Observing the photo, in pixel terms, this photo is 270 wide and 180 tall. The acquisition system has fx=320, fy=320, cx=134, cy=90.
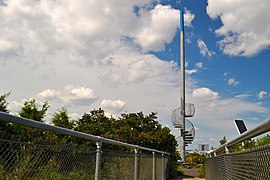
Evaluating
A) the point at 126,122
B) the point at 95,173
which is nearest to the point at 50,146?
the point at 95,173

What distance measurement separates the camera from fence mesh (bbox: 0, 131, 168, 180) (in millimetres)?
1981

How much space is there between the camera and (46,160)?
95.3 inches

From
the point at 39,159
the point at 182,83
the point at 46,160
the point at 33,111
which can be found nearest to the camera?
the point at 39,159

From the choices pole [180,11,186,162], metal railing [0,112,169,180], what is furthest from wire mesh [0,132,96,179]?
pole [180,11,186,162]

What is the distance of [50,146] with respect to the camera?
2455 millimetres

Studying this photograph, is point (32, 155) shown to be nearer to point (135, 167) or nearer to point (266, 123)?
point (266, 123)

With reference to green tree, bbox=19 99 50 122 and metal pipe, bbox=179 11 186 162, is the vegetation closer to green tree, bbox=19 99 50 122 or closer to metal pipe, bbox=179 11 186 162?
green tree, bbox=19 99 50 122

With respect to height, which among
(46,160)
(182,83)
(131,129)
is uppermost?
(182,83)

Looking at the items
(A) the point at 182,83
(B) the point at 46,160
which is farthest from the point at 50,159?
(A) the point at 182,83

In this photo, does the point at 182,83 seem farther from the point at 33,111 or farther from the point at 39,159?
the point at 39,159

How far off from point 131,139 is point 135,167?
27.1 feet

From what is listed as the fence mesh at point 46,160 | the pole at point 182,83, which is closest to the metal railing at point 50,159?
the fence mesh at point 46,160

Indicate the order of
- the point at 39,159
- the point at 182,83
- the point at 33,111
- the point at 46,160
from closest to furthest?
the point at 39,159 < the point at 46,160 < the point at 33,111 < the point at 182,83

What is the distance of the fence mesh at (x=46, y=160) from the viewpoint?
1.98 m
